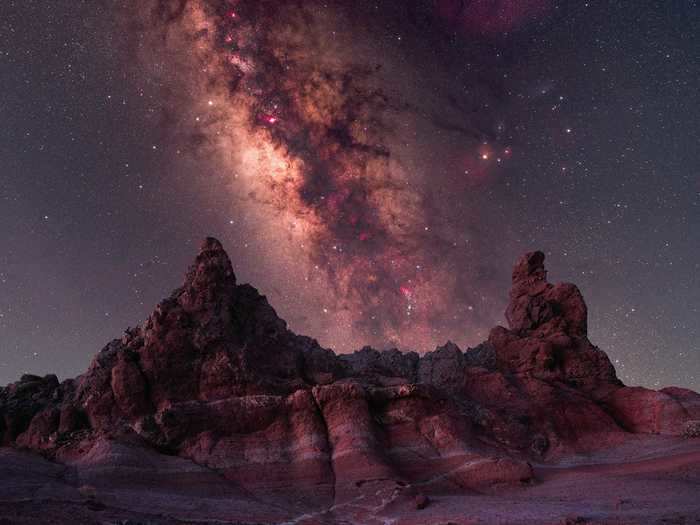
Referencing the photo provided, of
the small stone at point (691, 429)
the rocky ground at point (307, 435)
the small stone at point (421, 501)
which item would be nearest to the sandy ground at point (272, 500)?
the rocky ground at point (307, 435)

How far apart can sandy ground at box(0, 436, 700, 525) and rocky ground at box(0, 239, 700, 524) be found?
14cm

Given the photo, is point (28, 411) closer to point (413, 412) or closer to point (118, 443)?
point (118, 443)

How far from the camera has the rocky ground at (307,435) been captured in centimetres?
2419

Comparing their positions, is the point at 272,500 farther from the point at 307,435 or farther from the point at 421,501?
the point at 421,501

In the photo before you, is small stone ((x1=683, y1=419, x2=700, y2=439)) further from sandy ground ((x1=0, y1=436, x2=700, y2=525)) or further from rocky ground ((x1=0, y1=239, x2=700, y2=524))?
sandy ground ((x1=0, y1=436, x2=700, y2=525))

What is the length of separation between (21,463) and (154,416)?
808cm

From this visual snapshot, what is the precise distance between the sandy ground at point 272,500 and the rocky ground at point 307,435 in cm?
14

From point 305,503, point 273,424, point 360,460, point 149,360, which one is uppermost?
point 149,360

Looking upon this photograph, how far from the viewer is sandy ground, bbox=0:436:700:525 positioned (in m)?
20.3

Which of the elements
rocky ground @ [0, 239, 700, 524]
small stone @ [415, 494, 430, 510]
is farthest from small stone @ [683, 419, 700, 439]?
small stone @ [415, 494, 430, 510]

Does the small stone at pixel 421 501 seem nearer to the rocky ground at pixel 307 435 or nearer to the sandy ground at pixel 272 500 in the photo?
the rocky ground at pixel 307 435

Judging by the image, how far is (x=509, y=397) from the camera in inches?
1793

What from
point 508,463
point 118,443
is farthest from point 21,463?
point 508,463

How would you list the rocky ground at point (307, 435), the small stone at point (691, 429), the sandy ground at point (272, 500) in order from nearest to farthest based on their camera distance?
the sandy ground at point (272, 500), the rocky ground at point (307, 435), the small stone at point (691, 429)
